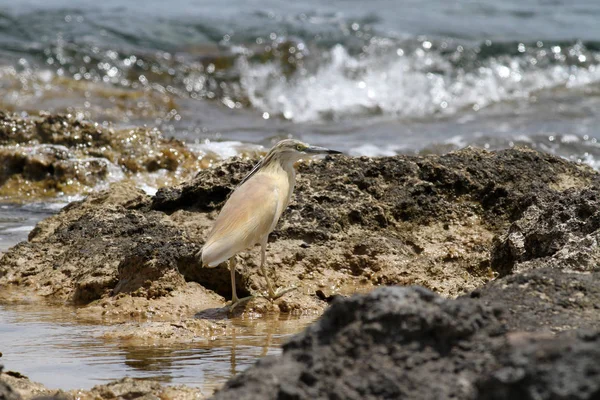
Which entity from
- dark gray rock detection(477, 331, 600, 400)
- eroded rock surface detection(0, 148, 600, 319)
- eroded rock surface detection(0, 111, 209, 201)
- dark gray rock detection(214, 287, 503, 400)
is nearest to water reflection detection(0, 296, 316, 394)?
eroded rock surface detection(0, 148, 600, 319)

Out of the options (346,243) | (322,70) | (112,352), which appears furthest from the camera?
(322,70)

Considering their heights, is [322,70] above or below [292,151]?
above

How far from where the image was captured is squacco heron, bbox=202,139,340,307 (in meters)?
5.38

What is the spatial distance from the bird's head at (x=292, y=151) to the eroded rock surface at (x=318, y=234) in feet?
0.64

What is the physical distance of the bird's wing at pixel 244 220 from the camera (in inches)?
210

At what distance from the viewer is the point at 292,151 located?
21.0 ft

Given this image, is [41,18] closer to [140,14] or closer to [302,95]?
[140,14]

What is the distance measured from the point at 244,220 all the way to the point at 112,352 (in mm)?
1328

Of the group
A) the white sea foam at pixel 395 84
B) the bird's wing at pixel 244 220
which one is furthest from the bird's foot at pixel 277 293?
the white sea foam at pixel 395 84

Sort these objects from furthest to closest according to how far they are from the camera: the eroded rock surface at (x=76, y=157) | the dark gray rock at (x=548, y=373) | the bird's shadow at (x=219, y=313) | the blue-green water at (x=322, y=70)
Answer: the blue-green water at (x=322, y=70), the eroded rock surface at (x=76, y=157), the bird's shadow at (x=219, y=313), the dark gray rock at (x=548, y=373)

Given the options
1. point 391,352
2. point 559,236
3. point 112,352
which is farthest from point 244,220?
point 391,352

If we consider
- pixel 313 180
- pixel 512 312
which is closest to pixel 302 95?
pixel 313 180

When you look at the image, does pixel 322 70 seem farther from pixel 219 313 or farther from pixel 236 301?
pixel 219 313

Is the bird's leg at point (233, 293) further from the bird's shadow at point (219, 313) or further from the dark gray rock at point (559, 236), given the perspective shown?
the dark gray rock at point (559, 236)
